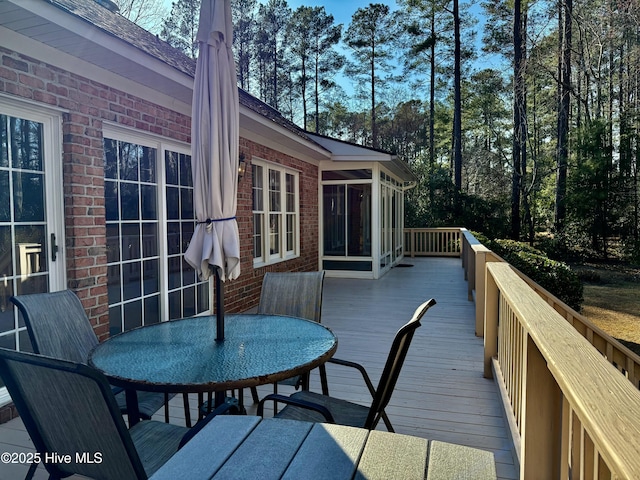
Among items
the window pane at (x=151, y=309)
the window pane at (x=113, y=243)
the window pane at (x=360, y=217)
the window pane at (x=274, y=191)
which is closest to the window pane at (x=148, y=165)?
the window pane at (x=113, y=243)

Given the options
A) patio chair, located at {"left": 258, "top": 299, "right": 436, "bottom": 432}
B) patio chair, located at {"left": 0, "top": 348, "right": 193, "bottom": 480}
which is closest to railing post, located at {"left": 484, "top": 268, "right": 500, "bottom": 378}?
patio chair, located at {"left": 258, "top": 299, "right": 436, "bottom": 432}

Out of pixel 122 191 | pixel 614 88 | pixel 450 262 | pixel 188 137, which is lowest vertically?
pixel 450 262

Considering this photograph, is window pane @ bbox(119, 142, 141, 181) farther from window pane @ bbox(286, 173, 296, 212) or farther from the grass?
the grass

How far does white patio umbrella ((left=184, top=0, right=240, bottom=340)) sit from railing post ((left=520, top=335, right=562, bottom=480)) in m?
1.50

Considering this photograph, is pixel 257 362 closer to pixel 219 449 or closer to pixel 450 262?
pixel 219 449

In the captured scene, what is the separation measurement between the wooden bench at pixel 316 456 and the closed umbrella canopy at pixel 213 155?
111 centimetres

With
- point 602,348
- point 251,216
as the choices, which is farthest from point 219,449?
point 251,216

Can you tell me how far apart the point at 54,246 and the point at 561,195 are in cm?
1830

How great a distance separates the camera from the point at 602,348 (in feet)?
12.7

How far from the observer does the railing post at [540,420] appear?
171cm

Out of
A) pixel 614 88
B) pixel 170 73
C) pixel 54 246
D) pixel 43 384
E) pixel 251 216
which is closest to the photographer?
pixel 43 384

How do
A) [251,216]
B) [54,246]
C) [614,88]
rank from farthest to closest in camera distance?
1. [614,88]
2. [251,216]
3. [54,246]

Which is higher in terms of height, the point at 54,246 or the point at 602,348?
the point at 54,246

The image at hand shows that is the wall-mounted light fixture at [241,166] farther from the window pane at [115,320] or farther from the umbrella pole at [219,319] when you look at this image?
the umbrella pole at [219,319]
